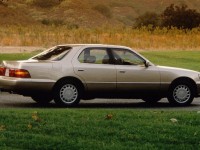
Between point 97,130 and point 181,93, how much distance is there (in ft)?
19.7

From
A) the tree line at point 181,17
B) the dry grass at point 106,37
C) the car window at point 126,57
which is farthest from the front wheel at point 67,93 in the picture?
the tree line at point 181,17

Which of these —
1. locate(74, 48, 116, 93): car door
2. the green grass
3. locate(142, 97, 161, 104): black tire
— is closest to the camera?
the green grass

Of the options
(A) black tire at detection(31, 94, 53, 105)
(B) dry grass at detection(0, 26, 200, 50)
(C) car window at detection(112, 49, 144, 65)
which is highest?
(B) dry grass at detection(0, 26, 200, 50)

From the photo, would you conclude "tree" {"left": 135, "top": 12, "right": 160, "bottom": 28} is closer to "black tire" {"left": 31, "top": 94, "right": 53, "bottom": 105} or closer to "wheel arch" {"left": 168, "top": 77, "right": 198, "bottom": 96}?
"wheel arch" {"left": 168, "top": 77, "right": 198, "bottom": 96}

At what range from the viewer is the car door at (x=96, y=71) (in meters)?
16.0

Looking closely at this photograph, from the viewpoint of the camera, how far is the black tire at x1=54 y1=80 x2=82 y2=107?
15648 millimetres

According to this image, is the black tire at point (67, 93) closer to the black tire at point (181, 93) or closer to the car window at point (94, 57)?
the car window at point (94, 57)

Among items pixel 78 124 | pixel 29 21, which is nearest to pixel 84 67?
pixel 78 124

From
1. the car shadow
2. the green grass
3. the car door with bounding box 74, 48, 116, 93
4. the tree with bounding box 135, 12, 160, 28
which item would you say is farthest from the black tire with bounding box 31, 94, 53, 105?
the tree with bounding box 135, 12, 160, 28

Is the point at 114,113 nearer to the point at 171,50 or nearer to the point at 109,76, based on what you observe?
the point at 109,76

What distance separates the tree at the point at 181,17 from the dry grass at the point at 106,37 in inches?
1310

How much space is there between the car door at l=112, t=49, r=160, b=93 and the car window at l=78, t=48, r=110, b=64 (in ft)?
0.70

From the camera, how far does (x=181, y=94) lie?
16938mm

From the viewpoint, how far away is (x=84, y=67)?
52.6 feet
